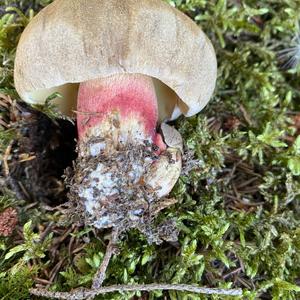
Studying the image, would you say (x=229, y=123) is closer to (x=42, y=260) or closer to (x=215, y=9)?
(x=215, y=9)

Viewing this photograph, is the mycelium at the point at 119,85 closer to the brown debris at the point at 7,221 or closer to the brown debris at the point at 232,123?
the brown debris at the point at 7,221

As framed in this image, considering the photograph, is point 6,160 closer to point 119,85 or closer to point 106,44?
point 119,85

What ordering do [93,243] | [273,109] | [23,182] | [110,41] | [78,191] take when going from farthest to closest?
[273,109] → [23,182] → [93,243] → [78,191] → [110,41]

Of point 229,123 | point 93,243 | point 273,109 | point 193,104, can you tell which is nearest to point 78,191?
point 93,243

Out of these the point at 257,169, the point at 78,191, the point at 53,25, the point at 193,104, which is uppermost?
the point at 53,25

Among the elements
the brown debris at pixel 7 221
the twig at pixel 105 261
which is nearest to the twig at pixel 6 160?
the brown debris at pixel 7 221

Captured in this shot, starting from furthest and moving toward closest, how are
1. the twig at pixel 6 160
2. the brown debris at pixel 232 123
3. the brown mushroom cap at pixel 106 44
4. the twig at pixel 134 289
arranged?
the brown debris at pixel 232 123
the twig at pixel 6 160
the twig at pixel 134 289
the brown mushroom cap at pixel 106 44

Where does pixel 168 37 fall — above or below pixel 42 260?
above

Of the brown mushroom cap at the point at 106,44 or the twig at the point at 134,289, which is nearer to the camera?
the brown mushroom cap at the point at 106,44
